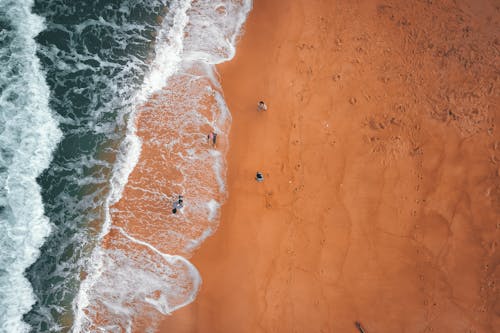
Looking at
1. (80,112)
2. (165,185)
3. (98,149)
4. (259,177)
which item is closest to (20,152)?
(80,112)

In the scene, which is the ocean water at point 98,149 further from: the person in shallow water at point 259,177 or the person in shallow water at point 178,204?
the person in shallow water at point 259,177

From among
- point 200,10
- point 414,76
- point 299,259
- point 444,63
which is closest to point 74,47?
point 200,10

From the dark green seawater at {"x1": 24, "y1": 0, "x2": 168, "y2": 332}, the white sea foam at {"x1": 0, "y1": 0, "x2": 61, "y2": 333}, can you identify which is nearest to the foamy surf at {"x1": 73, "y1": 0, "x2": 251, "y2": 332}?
the dark green seawater at {"x1": 24, "y1": 0, "x2": 168, "y2": 332}

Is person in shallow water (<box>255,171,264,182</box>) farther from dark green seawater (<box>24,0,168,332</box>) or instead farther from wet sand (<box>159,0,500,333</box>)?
dark green seawater (<box>24,0,168,332</box>)

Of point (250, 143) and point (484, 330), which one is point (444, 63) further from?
point (484, 330)

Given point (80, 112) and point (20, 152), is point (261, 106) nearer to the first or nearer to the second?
point (80, 112)

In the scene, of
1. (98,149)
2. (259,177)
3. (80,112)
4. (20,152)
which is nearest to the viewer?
(259,177)
